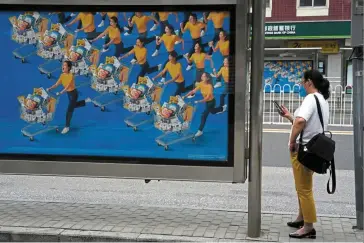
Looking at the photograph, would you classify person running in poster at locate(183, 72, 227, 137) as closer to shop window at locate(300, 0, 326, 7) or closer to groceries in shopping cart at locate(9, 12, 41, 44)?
groceries in shopping cart at locate(9, 12, 41, 44)

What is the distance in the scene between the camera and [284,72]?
63.5 feet

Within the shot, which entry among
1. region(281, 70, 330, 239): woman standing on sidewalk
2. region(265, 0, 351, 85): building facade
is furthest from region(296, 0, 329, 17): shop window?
region(281, 70, 330, 239): woman standing on sidewalk

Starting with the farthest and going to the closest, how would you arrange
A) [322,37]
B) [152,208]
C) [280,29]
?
[280,29] → [322,37] → [152,208]

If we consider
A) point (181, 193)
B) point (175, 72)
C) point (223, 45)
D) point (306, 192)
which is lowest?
point (181, 193)

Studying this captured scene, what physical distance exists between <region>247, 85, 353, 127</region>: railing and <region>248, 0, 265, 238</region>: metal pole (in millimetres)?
11293

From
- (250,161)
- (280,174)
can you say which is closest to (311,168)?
(250,161)

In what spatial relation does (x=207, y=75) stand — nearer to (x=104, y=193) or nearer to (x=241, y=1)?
(x=241, y=1)

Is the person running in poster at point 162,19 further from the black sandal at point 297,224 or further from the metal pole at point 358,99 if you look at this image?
the black sandal at point 297,224

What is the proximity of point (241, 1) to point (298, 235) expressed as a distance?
7.80 ft

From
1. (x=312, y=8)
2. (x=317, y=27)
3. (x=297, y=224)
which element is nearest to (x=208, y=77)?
(x=297, y=224)

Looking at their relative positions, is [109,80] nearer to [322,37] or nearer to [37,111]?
[37,111]

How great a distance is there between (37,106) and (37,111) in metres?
0.06

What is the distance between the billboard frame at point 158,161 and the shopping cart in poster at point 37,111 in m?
0.30

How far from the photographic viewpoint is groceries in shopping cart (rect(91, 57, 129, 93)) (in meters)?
4.91
